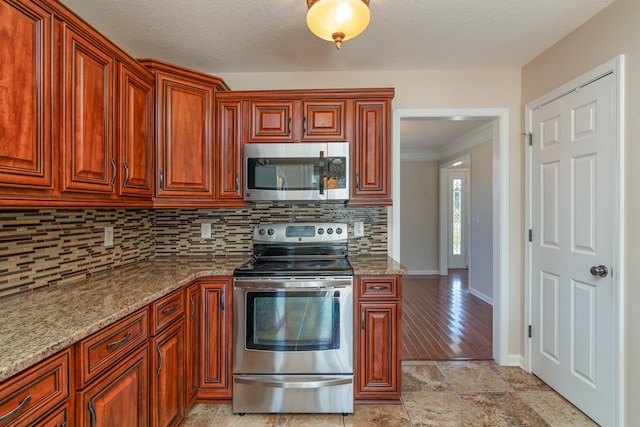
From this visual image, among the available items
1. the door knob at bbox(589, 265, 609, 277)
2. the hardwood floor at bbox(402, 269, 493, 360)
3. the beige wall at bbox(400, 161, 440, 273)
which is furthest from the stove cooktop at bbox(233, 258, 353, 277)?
the beige wall at bbox(400, 161, 440, 273)

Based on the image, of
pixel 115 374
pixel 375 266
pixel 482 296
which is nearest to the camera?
pixel 115 374

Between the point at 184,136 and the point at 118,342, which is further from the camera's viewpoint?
the point at 184,136

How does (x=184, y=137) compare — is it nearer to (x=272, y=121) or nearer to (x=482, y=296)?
(x=272, y=121)

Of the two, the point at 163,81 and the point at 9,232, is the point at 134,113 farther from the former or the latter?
Answer: the point at 9,232

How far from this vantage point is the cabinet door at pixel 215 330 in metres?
1.96

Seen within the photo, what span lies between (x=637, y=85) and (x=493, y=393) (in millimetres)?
2108

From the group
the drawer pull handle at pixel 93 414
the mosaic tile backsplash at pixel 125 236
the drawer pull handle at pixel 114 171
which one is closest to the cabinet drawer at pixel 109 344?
the drawer pull handle at pixel 93 414

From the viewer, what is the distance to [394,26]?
1962 millimetres

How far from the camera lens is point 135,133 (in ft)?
6.05

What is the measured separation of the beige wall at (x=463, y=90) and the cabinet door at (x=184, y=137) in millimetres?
656

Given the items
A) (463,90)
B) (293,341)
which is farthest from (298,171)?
(463,90)

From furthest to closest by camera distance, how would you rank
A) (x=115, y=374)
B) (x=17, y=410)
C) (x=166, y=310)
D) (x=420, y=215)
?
(x=420, y=215) → (x=166, y=310) → (x=115, y=374) → (x=17, y=410)

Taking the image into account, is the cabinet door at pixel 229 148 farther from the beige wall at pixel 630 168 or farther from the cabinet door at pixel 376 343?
the beige wall at pixel 630 168

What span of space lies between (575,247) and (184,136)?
277 cm
